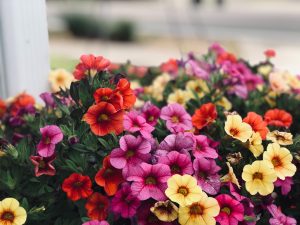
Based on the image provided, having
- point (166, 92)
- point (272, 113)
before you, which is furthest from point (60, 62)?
point (272, 113)

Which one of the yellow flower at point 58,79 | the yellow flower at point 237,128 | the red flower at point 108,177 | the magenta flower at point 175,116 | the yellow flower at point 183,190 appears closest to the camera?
the yellow flower at point 183,190

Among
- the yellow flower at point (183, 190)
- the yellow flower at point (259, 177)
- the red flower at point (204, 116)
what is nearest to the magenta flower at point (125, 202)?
the yellow flower at point (183, 190)

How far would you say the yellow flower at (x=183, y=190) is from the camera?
1.38 m

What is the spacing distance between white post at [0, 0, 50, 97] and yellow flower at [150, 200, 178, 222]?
46.7 inches

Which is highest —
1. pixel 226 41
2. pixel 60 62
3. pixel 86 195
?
pixel 86 195

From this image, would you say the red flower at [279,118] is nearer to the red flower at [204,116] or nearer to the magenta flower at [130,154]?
the red flower at [204,116]

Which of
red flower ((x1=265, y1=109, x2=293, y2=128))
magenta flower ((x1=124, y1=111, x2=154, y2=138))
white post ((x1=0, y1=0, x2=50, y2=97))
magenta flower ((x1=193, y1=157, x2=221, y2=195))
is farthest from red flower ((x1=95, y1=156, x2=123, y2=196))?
white post ((x1=0, y1=0, x2=50, y2=97))

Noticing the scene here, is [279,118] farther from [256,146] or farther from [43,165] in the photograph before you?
[43,165]

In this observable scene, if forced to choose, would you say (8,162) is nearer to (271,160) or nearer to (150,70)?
(271,160)

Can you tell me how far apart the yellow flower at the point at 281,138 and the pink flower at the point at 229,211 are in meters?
0.29

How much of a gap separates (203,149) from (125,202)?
285 millimetres

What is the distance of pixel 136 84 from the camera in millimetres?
2697

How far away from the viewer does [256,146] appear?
1.62 meters

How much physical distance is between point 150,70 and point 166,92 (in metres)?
0.56
